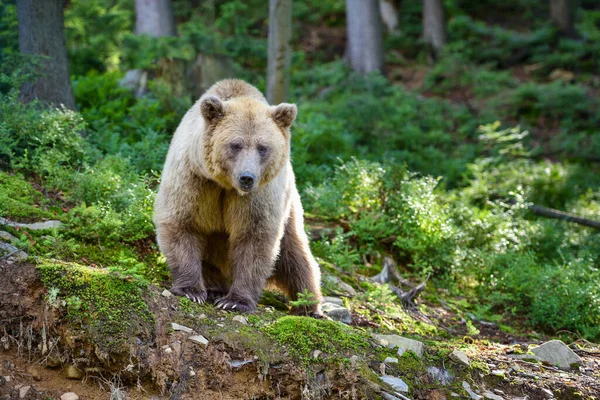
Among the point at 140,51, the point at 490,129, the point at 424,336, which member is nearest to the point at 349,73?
the point at 490,129

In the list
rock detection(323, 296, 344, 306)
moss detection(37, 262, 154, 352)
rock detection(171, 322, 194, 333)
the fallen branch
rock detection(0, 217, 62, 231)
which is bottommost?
the fallen branch

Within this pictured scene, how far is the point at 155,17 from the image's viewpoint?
1565 centimetres

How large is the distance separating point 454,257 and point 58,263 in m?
5.04

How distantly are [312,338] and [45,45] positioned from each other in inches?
222

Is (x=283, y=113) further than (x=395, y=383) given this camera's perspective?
Yes

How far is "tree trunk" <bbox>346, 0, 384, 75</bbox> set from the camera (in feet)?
55.7

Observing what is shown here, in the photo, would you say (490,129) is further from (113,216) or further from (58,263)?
(58,263)

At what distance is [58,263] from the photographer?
4.88 meters

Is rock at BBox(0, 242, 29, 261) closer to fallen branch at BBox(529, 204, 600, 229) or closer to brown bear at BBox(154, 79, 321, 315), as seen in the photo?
brown bear at BBox(154, 79, 321, 315)

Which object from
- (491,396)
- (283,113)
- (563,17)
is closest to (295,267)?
(283,113)

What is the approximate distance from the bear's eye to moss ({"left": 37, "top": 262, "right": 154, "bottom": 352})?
1.49 metres

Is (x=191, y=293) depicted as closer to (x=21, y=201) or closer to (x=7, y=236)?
(x=7, y=236)

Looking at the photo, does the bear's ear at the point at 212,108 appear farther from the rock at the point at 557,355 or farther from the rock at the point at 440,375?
the rock at the point at 557,355

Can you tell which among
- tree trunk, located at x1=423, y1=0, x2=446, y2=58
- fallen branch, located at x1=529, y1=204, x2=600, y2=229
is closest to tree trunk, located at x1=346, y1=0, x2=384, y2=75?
tree trunk, located at x1=423, y1=0, x2=446, y2=58
